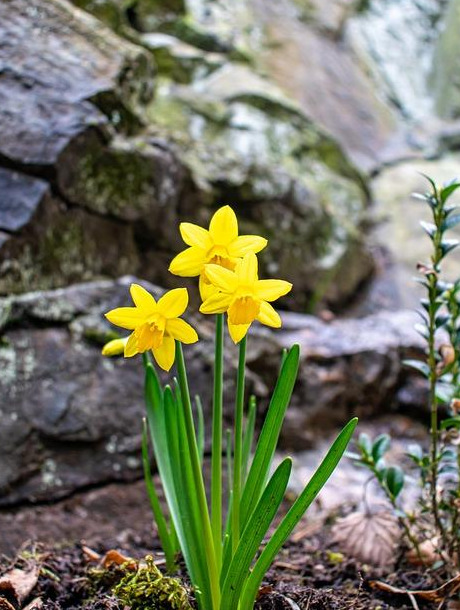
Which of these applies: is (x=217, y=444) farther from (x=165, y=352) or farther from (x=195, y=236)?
(x=195, y=236)

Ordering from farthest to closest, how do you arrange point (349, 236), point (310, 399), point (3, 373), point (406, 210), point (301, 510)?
point (406, 210)
point (349, 236)
point (310, 399)
point (3, 373)
point (301, 510)

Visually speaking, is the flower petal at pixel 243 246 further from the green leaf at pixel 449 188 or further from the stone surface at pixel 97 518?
the stone surface at pixel 97 518

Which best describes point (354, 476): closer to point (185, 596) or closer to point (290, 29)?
point (185, 596)

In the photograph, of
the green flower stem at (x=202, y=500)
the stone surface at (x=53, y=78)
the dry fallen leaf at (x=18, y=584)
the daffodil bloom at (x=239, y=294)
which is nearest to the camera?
the daffodil bloom at (x=239, y=294)

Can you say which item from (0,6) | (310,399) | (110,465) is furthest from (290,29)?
(110,465)

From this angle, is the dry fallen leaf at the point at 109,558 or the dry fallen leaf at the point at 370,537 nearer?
the dry fallen leaf at the point at 109,558

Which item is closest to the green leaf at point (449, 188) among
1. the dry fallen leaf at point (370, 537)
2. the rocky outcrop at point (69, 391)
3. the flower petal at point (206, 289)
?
the flower petal at point (206, 289)
